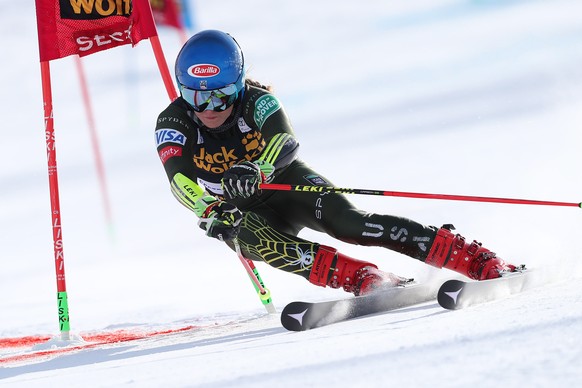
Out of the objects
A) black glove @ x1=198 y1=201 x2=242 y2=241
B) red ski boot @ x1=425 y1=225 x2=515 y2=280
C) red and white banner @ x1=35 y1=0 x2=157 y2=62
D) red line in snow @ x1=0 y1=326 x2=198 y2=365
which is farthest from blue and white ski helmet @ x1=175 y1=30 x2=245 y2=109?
red line in snow @ x1=0 y1=326 x2=198 y2=365

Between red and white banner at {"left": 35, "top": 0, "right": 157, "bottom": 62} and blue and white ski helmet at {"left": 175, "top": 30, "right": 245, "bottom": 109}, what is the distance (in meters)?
1.01

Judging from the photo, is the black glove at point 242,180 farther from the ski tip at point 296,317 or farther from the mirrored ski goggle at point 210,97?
the ski tip at point 296,317

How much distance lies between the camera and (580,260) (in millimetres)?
4160

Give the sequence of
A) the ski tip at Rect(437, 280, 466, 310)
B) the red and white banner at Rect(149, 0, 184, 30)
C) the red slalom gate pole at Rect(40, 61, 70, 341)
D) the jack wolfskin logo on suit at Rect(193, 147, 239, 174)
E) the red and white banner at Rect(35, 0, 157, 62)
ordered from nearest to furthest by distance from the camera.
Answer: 1. the ski tip at Rect(437, 280, 466, 310)
2. the jack wolfskin logo on suit at Rect(193, 147, 239, 174)
3. the red slalom gate pole at Rect(40, 61, 70, 341)
4. the red and white banner at Rect(35, 0, 157, 62)
5. the red and white banner at Rect(149, 0, 184, 30)

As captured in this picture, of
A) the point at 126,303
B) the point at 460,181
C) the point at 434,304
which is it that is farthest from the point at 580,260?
the point at 460,181

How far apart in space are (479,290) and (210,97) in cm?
152

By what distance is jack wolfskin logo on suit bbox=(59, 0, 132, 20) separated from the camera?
4785mm

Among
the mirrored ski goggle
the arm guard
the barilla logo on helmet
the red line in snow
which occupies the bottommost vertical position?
the red line in snow

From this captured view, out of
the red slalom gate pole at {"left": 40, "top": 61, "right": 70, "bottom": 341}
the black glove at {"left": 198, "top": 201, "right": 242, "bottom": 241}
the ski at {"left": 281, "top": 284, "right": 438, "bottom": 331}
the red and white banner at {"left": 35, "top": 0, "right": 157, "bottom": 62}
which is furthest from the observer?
the red and white banner at {"left": 35, "top": 0, "right": 157, "bottom": 62}

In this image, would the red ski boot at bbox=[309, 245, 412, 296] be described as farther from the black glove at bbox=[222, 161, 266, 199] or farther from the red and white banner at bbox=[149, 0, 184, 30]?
the red and white banner at bbox=[149, 0, 184, 30]

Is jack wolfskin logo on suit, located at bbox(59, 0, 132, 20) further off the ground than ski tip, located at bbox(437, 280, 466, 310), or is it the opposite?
jack wolfskin logo on suit, located at bbox(59, 0, 132, 20)

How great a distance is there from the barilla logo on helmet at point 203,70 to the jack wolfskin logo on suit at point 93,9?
1156mm

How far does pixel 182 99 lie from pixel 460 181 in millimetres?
6653

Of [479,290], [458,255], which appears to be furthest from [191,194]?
[479,290]
